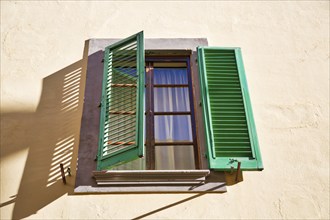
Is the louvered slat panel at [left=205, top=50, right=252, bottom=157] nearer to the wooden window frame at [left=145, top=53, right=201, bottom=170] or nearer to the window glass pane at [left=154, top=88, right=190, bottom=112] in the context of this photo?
the wooden window frame at [left=145, top=53, right=201, bottom=170]

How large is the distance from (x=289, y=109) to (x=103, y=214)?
2101 mm

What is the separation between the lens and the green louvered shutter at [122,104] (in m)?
3.82

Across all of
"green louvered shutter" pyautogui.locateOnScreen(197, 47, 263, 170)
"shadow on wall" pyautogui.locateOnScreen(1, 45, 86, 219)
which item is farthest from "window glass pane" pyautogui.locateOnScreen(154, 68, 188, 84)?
"shadow on wall" pyautogui.locateOnScreen(1, 45, 86, 219)

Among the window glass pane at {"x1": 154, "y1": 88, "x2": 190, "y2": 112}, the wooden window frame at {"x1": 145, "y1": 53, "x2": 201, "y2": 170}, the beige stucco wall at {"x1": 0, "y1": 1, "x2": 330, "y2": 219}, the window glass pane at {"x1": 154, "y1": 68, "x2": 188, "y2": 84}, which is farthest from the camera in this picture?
the window glass pane at {"x1": 154, "y1": 68, "x2": 188, "y2": 84}

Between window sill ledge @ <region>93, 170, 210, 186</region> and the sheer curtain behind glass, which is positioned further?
the sheer curtain behind glass

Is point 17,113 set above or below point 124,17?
below

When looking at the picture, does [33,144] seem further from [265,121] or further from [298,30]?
[298,30]

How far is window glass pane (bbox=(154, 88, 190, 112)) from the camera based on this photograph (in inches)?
186

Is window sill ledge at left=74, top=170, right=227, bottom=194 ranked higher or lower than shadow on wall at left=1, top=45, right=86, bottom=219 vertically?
lower

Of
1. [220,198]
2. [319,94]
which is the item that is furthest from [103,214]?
[319,94]

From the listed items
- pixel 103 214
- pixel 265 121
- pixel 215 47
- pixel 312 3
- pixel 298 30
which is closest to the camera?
pixel 103 214

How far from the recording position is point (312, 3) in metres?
5.62

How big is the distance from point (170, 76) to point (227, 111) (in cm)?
97

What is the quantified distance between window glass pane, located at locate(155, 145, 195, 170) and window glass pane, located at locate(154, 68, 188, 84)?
2.91ft
